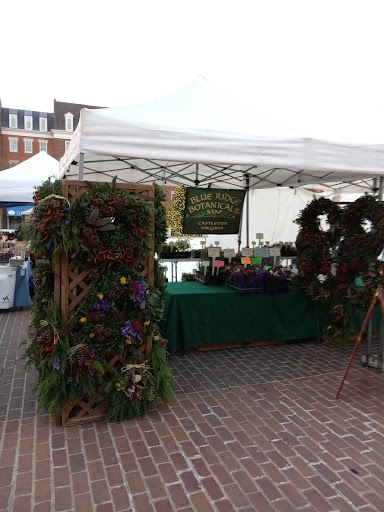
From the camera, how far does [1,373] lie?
13.3 ft

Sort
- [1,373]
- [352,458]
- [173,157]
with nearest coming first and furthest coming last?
[352,458] < [173,157] < [1,373]

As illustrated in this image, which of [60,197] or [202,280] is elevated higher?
[60,197]

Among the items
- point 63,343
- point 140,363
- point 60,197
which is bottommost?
point 140,363

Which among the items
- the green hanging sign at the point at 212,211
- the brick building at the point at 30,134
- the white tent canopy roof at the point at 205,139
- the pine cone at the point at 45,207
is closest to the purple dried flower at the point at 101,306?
the pine cone at the point at 45,207

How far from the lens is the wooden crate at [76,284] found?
113 inches

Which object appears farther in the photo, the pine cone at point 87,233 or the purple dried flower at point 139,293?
the purple dried flower at point 139,293

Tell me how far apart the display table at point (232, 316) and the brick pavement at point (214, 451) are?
66cm

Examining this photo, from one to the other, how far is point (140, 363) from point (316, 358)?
2.41 m

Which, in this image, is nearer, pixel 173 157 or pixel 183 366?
pixel 173 157

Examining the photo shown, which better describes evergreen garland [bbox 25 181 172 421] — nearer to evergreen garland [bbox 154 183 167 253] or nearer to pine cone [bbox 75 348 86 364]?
pine cone [bbox 75 348 86 364]

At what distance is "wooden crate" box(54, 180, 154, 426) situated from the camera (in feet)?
9.45

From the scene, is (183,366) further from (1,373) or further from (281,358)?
(1,373)

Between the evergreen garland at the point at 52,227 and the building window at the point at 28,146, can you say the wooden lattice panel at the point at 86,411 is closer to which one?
the evergreen garland at the point at 52,227

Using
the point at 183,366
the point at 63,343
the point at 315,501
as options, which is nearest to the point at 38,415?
the point at 63,343
